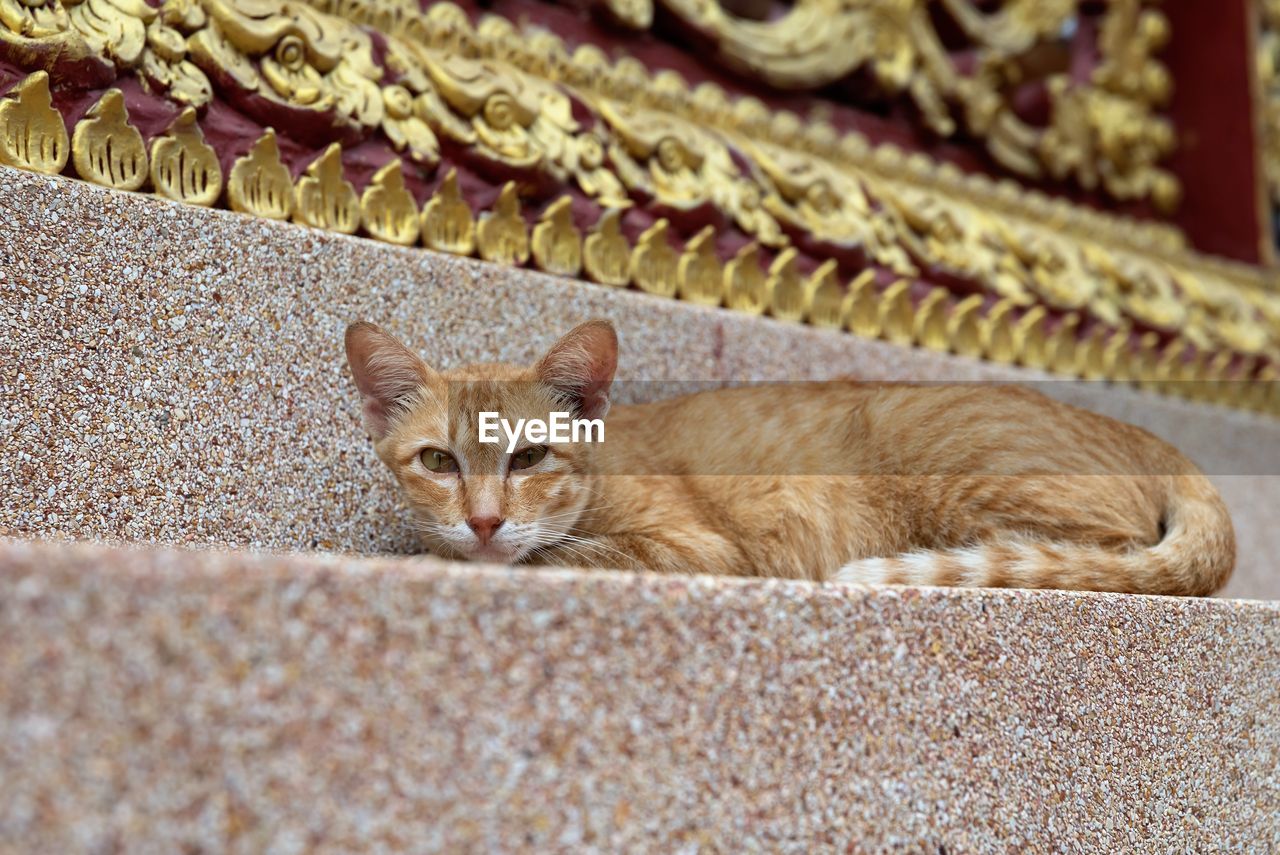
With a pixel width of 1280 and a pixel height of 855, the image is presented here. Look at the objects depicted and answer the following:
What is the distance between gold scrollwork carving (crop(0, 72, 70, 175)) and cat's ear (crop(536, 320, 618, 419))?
0.46 meters

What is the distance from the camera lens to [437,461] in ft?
3.13

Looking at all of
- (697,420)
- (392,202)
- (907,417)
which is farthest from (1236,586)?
(392,202)

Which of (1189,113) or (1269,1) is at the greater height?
(1269,1)

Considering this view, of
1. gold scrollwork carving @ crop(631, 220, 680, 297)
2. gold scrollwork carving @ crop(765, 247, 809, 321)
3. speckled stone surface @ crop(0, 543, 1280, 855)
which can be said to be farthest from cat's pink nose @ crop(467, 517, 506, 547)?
gold scrollwork carving @ crop(765, 247, 809, 321)

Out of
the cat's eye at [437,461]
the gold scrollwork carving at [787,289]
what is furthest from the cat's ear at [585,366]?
the gold scrollwork carving at [787,289]

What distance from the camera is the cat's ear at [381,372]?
924 millimetres

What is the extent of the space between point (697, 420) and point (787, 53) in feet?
2.46

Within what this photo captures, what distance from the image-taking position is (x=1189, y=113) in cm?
219

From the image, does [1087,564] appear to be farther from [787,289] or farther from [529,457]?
[787,289]

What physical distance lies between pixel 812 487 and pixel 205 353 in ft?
1.90

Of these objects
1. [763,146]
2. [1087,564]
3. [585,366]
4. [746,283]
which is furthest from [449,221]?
[1087,564]

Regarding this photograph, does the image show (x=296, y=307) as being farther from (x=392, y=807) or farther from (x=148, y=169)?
(x=392, y=807)

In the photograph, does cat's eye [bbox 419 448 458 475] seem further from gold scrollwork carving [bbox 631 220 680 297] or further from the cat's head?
gold scrollwork carving [bbox 631 220 680 297]
